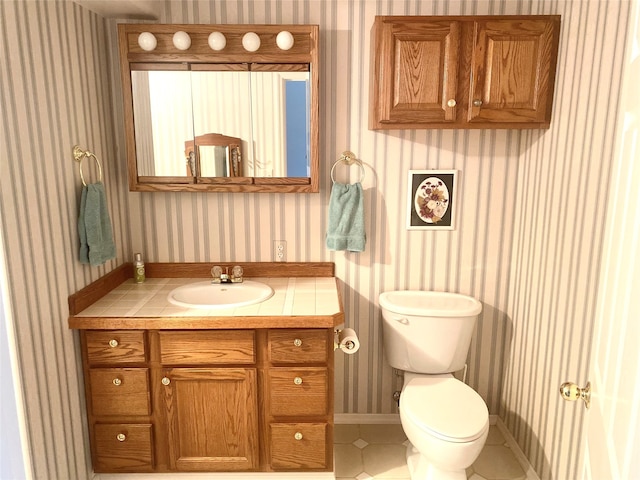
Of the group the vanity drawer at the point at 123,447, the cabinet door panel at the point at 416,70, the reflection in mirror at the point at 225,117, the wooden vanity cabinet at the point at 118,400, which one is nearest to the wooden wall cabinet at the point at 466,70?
the cabinet door panel at the point at 416,70

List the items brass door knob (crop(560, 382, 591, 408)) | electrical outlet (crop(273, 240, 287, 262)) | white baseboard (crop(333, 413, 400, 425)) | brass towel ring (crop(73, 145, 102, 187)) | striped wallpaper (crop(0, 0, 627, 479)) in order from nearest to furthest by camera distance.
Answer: brass door knob (crop(560, 382, 591, 408)) < striped wallpaper (crop(0, 0, 627, 479)) < brass towel ring (crop(73, 145, 102, 187)) < electrical outlet (crop(273, 240, 287, 262)) < white baseboard (crop(333, 413, 400, 425))

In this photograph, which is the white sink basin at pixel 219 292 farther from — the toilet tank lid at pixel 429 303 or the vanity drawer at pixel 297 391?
the toilet tank lid at pixel 429 303

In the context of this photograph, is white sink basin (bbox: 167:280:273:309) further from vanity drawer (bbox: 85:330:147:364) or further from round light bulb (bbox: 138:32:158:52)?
round light bulb (bbox: 138:32:158:52)

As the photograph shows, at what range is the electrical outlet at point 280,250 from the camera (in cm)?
240

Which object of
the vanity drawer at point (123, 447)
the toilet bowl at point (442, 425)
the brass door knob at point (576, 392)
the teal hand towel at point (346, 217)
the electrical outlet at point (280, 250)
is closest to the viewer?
the brass door knob at point (576, 392)

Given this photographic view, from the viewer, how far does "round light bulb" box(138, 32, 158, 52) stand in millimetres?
2051

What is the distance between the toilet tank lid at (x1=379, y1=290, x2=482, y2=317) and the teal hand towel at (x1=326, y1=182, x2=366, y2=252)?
0.31 m

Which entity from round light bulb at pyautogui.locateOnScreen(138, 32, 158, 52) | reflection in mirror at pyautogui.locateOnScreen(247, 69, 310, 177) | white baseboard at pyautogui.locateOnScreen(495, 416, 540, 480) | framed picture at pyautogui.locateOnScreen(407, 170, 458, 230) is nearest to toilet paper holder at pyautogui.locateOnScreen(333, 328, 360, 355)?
framed picture at pyautogui.locateOnScreen(407, 170, 458, 230)

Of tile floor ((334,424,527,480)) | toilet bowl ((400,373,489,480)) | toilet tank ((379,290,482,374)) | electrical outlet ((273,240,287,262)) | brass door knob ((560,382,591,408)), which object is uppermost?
electrical outlet ((273,240,287,262))

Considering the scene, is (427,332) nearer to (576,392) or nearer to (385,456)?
(385,456)

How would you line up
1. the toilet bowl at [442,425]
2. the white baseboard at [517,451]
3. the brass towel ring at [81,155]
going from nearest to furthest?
the toilet bowl at [442,425] < the brass towel ring at [81,155] < the white baseboard at [517,451]

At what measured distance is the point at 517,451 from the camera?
2291mm

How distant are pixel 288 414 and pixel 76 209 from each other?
4.16 ft

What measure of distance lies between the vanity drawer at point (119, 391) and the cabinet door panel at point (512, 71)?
6.07 ft
